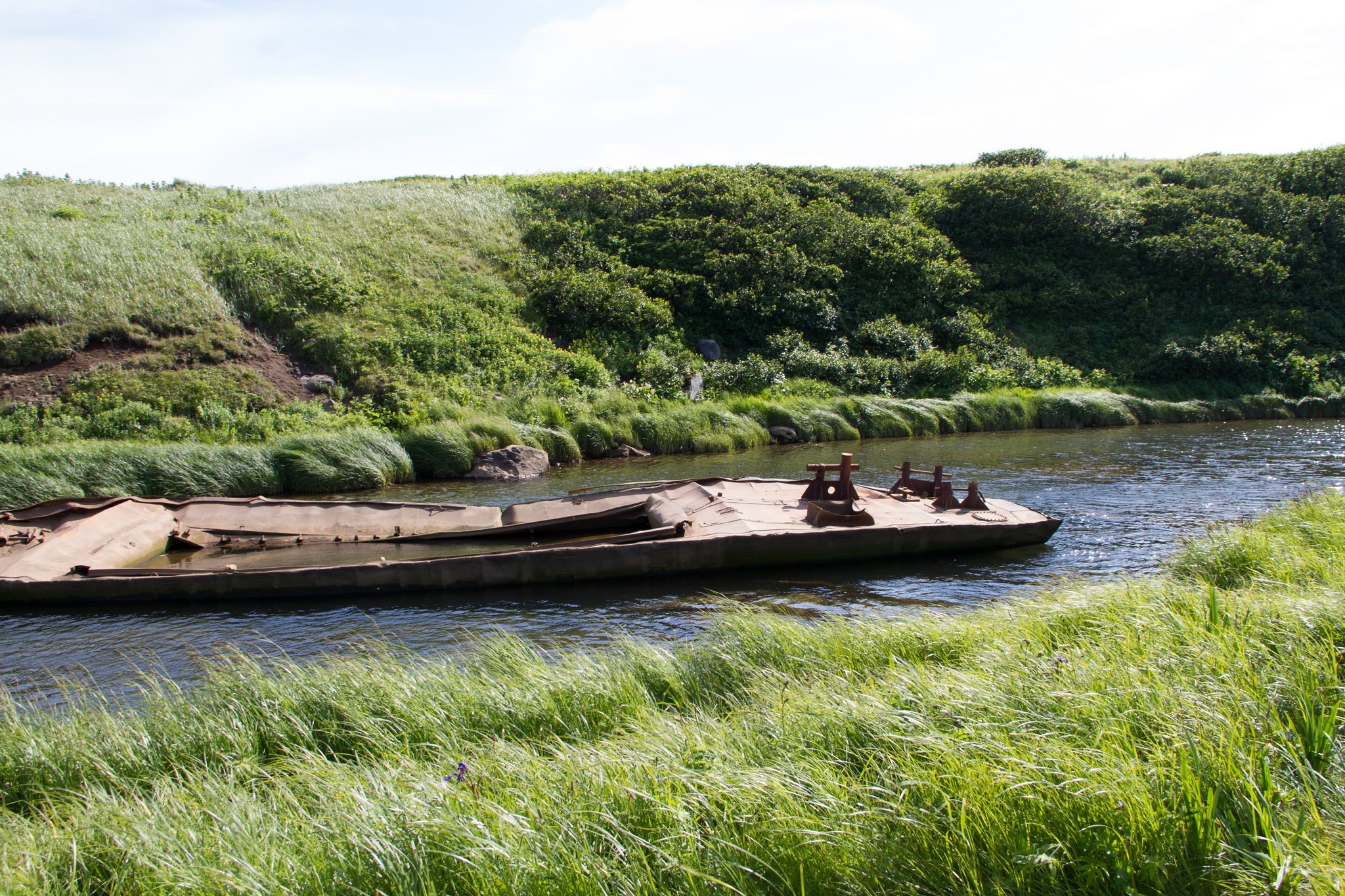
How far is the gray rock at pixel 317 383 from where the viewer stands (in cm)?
2398

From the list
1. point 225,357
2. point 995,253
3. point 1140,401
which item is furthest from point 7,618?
point 995,253

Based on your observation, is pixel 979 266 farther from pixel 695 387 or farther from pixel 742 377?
pixel 695 387

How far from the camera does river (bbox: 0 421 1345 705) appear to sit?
922 cm

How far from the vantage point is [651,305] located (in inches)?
1286

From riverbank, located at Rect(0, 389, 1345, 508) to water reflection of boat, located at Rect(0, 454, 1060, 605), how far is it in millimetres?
4309

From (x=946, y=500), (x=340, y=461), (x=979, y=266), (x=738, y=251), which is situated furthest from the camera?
(x=979, y=266)

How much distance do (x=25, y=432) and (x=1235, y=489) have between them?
82.7 feet

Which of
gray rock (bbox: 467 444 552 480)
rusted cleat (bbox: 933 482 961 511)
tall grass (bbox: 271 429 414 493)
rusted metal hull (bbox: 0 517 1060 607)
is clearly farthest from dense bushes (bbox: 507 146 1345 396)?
rusted metal hull (bbox: 0 517 1060 607)

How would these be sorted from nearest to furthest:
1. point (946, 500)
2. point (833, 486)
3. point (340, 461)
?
point (946, 500) < point (833, 486) < point (340, 461)

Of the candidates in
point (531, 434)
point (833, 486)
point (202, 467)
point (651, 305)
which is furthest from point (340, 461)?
point (651, 305)

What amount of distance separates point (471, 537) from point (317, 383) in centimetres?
1322

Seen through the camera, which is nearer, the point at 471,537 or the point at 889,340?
the point at 471,537

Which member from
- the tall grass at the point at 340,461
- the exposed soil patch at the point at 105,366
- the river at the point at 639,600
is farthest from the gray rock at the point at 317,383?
the river at the point at 639,600

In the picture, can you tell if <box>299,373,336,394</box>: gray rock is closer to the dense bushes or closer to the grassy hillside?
the grassy hillside
